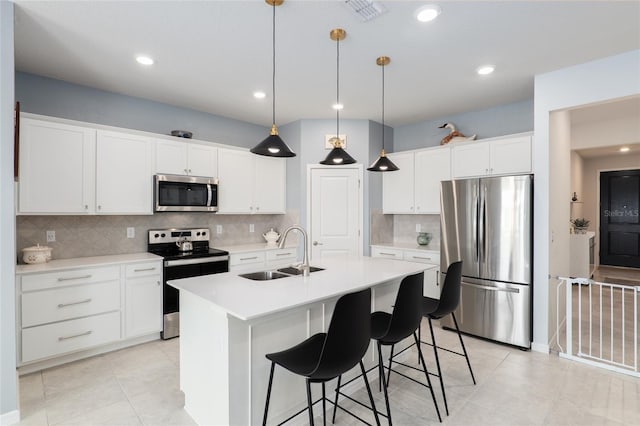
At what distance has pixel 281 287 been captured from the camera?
215 centimetres

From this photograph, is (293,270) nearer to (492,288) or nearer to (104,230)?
(492,288)

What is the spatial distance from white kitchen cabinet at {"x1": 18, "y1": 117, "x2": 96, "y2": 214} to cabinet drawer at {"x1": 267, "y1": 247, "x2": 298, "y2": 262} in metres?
2.18

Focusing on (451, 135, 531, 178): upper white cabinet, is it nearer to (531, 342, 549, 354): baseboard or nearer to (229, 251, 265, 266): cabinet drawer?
(531, 342, 549, 354): baseboard

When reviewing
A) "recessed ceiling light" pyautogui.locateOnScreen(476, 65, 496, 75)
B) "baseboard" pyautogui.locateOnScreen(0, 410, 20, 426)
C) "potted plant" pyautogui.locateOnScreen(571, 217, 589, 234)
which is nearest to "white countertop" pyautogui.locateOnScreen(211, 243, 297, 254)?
"baseboard" pyautogui.locateOnScreen(0, 410, 20, 426)

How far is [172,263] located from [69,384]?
4.32ft

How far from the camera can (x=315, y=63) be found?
3.03 m

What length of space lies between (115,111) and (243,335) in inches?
129

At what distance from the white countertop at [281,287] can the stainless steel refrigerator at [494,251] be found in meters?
1.03

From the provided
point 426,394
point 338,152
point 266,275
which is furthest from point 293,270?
point 426,394

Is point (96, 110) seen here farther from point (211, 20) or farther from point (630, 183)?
point (630, 183)

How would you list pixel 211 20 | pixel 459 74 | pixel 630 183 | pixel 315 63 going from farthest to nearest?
pixel 630 183, pixel 459 74, pixel 315 63, pixel 211 20

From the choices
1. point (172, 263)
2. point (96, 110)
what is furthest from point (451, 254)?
point (96, 110)

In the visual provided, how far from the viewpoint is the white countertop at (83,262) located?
2.86 m

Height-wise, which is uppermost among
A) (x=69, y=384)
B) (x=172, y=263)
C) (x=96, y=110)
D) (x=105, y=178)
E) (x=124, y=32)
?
(x=124, y=32)
